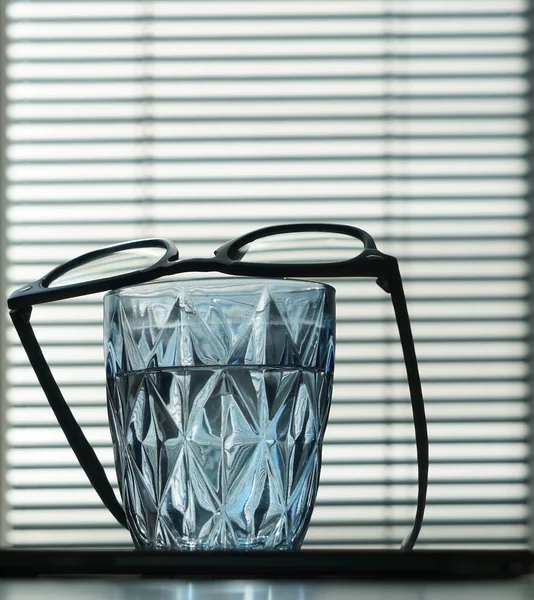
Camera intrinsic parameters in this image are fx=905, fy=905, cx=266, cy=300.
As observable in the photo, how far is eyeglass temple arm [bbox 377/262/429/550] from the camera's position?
0.43 meters

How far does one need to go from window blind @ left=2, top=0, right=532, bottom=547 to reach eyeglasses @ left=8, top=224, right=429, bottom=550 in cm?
99

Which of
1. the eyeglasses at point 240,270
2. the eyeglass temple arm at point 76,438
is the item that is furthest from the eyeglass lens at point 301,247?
the eyeglass temple arm at point 76,438

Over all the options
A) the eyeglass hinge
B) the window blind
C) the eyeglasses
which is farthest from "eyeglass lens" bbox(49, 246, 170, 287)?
the window blind

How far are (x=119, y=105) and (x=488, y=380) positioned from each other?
0.77m

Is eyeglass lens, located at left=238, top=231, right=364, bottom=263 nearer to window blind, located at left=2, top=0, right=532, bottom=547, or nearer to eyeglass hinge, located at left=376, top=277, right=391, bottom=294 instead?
eyeglass hinge, located at left=376, top=277, right=391, bottom=294

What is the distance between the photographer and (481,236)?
150 centimetres

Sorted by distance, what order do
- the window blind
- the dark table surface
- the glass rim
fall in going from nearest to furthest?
the dark table surface, the glass rim, the window blind

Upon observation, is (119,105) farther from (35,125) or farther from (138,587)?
(138,587)

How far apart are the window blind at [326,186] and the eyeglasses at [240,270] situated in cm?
99

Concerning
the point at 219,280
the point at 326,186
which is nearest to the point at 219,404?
the point at 219,280

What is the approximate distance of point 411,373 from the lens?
461mm

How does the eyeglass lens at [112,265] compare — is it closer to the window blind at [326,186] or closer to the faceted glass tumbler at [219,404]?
the faceted glass tumbler at [219,404]

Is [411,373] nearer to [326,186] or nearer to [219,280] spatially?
[219,280]

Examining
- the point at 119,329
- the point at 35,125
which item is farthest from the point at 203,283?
the point at 35,125
